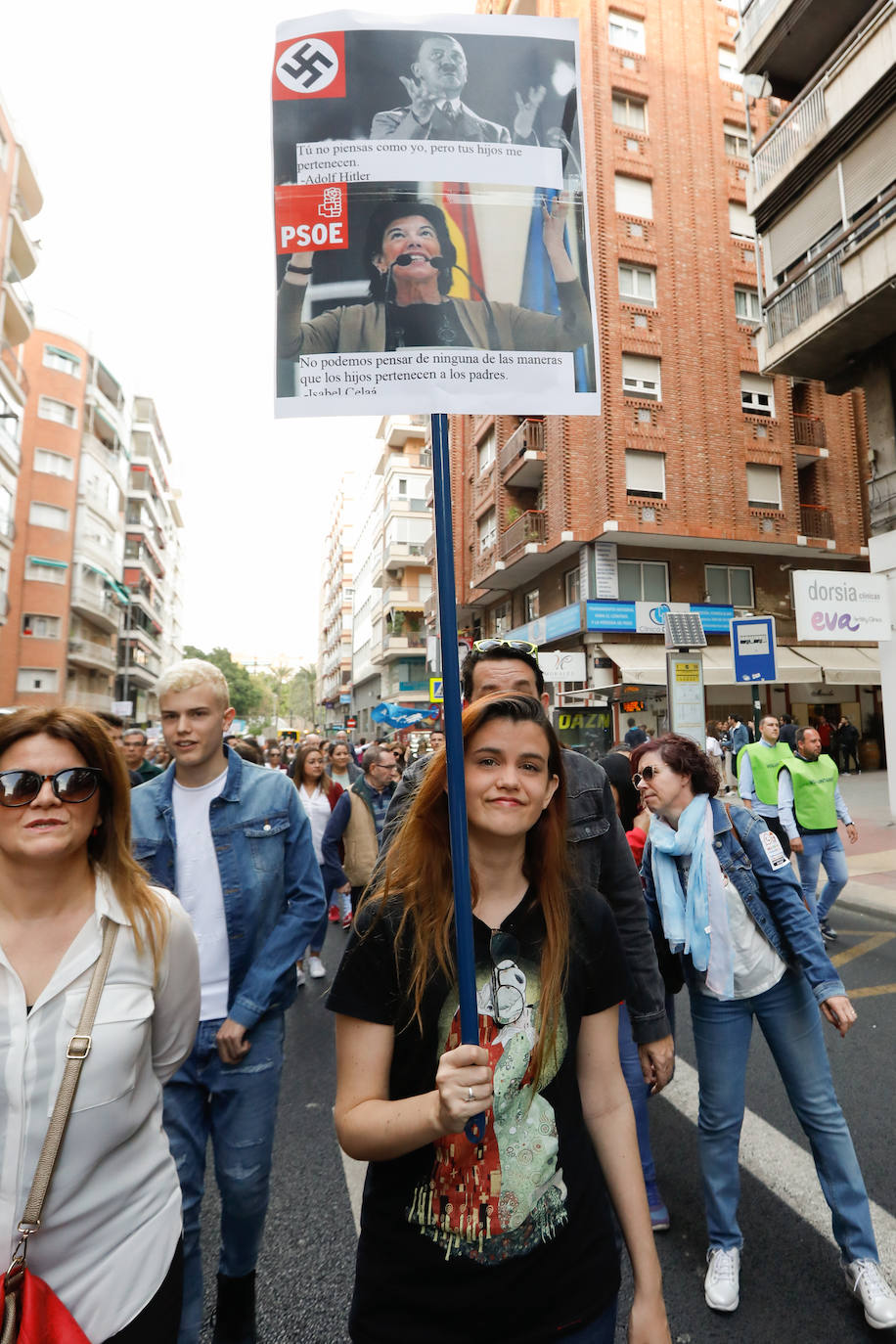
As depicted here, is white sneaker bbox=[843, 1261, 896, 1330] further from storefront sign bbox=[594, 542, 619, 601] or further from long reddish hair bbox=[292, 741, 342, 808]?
storefront sign bbox=[594, 542, 619, 601]

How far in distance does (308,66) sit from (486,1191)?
93.1 inches

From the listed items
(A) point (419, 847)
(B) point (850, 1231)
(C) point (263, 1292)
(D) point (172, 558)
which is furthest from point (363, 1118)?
(D) point (172, 558)

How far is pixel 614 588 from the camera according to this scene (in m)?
22.0

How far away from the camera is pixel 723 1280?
Answer: 2.50 metres

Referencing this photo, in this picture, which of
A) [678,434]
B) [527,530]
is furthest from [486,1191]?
[678,434]

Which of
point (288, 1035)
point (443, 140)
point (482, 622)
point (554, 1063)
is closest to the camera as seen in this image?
point (554, 1063)

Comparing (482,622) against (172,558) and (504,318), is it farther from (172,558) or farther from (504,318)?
(172,558)

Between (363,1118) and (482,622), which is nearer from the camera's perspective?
(363,1118)

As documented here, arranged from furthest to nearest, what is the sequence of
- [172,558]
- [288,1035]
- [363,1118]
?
[172,558] → [288,1035] → [363,1118]

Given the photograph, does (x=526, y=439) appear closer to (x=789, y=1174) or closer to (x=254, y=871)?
(x=789, y=1174)

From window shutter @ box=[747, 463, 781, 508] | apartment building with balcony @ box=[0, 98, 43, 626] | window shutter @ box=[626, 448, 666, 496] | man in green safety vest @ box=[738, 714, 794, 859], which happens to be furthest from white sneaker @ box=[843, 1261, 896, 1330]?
apartment building with balcony @ box=[0, 98, 43, 626]

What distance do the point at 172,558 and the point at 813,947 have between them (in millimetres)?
83068

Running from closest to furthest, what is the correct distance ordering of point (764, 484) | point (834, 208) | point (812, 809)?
point (812, 809), point (834, 208), point (764, 484)

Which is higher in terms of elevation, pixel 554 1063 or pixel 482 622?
pixel 482 622
